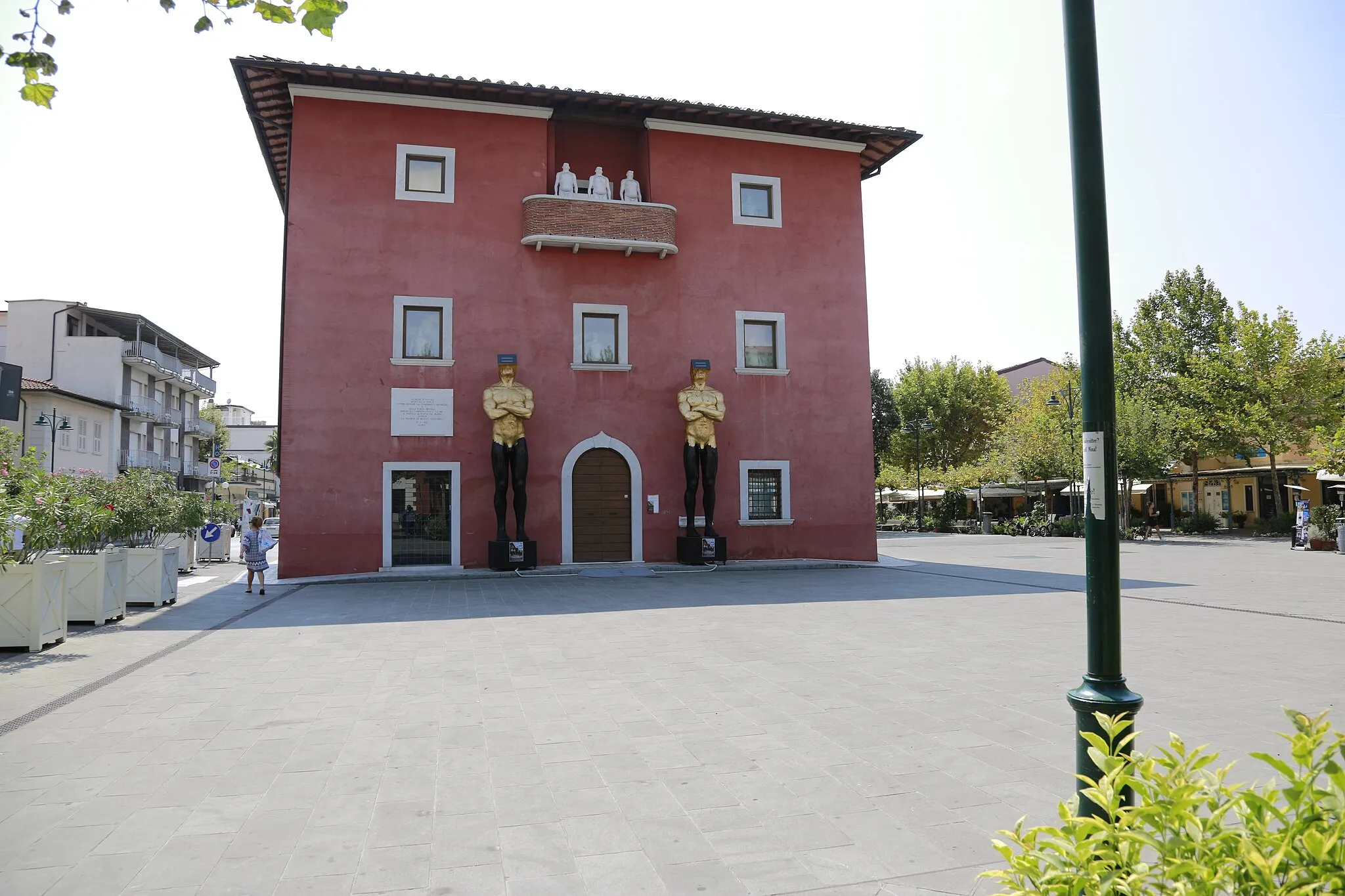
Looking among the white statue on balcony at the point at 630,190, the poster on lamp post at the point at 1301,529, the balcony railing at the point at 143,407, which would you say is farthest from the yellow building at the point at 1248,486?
the balcony railing at the point at 143,407

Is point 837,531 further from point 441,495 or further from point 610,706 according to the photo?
point 610,706

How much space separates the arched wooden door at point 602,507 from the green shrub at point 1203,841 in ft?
58.5

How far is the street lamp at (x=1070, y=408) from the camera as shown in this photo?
126ft

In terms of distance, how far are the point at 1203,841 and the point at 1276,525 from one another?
42.1m

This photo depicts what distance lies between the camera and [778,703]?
20.5 feet

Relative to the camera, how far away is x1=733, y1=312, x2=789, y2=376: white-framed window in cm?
→ 2084

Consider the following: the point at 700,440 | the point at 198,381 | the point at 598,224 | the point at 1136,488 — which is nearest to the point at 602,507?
the point at 700,440

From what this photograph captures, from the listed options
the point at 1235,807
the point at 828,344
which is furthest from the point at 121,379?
the point at 1235,807

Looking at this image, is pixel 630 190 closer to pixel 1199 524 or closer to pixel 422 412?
pixel 422 412

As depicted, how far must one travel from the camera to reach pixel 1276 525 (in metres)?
35.5

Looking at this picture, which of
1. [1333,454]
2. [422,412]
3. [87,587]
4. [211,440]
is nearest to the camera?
[87,587]

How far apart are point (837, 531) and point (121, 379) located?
155 ft

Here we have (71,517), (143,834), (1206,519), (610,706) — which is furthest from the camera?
(1206,519)

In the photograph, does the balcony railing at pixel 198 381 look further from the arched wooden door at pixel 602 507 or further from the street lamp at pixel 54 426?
the arched wooden door at pixel 602 507
